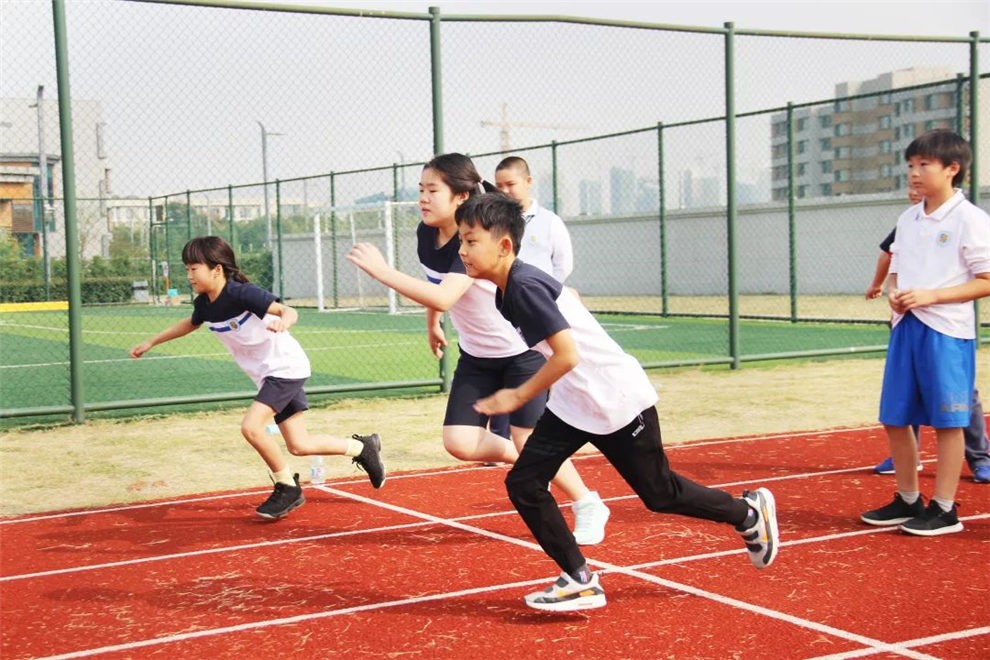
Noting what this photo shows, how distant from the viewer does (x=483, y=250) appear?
4.55m

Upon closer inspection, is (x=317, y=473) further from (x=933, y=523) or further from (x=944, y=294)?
(x=944, y=294)

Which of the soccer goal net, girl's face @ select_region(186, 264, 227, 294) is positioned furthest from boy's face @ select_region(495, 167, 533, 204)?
the soccer goal net

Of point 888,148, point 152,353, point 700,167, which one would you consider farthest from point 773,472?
point 888,148

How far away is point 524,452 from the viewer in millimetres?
4762

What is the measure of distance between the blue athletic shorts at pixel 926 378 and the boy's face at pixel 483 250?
7.79 feet

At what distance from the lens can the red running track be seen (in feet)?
14.2

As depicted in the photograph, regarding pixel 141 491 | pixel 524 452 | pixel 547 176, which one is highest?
pixel 547 176

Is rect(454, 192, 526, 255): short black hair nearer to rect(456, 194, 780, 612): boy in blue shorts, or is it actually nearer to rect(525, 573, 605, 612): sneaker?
rect(456, 194, 780, 612): boy in blue shorts

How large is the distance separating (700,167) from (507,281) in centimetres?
1884

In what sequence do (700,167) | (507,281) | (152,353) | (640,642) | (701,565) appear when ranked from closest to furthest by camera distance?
(640,642) → (507,281) → (701,565) → (152,353) → (700,167)

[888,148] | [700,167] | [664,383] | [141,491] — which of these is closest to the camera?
[141,491]

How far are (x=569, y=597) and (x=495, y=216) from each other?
4.90ft

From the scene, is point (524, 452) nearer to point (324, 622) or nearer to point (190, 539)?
point (324, 622)

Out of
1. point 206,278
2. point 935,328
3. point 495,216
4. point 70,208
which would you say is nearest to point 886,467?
point 935,328
